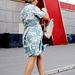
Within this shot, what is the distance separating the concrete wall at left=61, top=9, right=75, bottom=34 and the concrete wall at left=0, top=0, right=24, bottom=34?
6.22m

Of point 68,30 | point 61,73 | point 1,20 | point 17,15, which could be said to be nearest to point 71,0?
point 68,30

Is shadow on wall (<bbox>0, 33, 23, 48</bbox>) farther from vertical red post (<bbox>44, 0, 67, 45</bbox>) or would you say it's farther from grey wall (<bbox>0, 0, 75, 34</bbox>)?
vertical red post (<bbox>44, 0, 67, 45</bbox>)

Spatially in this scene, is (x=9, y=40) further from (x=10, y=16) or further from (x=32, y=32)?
(x=32, y=32)

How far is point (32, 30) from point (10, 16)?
12812 mm

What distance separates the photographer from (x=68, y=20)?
2275cm

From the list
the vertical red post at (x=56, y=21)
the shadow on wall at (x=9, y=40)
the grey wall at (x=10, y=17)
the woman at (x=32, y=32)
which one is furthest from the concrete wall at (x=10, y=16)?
the woman at (x=32, y=32)

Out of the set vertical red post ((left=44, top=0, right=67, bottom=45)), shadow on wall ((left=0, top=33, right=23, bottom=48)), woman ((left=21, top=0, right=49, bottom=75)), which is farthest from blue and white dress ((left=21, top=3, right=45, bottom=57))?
vertical red post ((left=44, top=0, right=67, bottom=45))

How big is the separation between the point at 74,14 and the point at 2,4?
1017 centimetres

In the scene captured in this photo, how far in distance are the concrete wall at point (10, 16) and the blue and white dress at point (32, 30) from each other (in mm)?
12017

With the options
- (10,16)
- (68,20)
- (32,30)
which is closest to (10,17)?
(10,16)

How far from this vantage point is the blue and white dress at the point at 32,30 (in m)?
4.15

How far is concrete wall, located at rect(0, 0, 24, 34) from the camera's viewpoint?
1616 cm

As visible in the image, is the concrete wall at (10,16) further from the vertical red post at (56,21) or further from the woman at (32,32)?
the woman at (32,32)

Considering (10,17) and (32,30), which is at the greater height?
(10,17)
